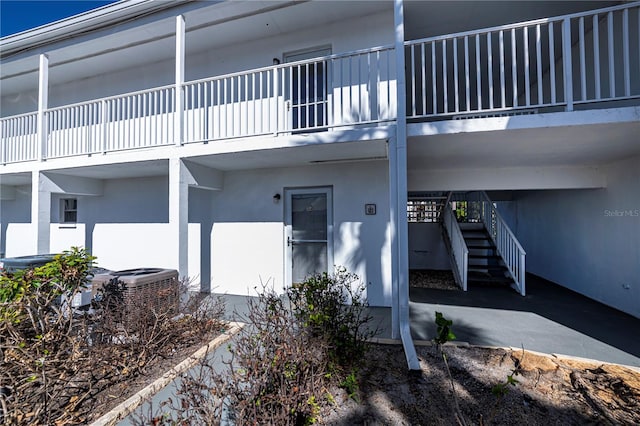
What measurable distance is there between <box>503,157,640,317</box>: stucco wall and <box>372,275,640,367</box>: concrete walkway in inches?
14.2

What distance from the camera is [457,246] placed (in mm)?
6449

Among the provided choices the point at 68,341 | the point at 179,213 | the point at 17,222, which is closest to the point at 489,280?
the point at 179,213

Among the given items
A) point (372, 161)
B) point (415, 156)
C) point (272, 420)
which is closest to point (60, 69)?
point (372, 161)

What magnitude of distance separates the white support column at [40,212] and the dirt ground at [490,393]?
717 centimetres

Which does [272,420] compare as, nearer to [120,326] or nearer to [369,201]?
[120,326]

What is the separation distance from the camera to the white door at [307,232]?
223 inches

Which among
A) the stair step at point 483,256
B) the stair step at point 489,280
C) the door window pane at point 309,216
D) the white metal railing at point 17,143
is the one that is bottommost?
the stair step at point 489,280

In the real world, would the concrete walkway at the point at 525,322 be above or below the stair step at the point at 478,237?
below

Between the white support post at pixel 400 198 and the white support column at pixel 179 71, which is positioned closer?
the white support post at pixel 400 198

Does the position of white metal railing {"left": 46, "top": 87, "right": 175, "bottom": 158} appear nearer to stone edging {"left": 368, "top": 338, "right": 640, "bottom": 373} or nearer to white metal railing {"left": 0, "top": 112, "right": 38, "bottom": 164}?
white metal railing {"left": 0, "top": 112, "right": 38, "bottom": 164}

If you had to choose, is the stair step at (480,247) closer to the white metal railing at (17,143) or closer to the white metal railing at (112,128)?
the white metal railing at (112,128)

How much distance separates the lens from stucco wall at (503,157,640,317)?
4.47 metres

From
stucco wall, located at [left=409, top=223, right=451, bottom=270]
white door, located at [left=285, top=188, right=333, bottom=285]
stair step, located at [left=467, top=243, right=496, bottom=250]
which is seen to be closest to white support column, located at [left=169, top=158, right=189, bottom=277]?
white door, located at [left=285, top=188, right=333, bottom=285]

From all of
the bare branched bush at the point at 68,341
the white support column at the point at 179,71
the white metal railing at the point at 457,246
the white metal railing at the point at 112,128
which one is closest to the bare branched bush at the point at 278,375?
the bare branched bush at the point at 68,341
